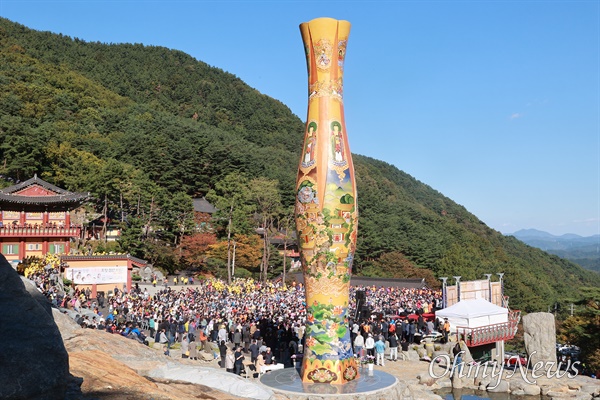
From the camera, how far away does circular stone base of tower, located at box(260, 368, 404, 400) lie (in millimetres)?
11648

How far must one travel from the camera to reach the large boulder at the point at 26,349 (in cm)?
321

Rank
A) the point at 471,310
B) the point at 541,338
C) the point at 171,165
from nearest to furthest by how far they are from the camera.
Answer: the point at 471,310 → the point at 541,338 → the point at 171,165

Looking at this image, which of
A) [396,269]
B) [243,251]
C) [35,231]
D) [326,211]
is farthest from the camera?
[396,269]

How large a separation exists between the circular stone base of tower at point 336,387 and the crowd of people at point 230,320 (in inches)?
56.3

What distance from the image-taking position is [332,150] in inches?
505

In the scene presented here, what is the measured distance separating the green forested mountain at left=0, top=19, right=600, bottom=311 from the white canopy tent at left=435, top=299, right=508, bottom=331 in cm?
2526

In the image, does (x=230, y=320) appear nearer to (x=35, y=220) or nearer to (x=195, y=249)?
(x=195, y=249)

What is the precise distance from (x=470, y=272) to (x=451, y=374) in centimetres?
3798

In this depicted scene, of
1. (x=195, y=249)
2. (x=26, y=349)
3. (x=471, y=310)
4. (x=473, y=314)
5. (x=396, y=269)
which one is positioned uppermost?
(x=26, y=349)

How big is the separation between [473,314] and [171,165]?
4183 cm

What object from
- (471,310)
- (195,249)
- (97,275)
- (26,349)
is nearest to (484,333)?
(471,310)

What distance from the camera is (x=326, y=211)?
Result: 12.7m

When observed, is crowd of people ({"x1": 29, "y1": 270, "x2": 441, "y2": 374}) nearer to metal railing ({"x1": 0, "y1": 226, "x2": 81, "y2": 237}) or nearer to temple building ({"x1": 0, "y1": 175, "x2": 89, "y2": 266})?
metal railing ({"x1": 0, "y1": 226, "x2": 81, "y2": 237})

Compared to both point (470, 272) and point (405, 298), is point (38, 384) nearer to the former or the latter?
point (405, 298)
